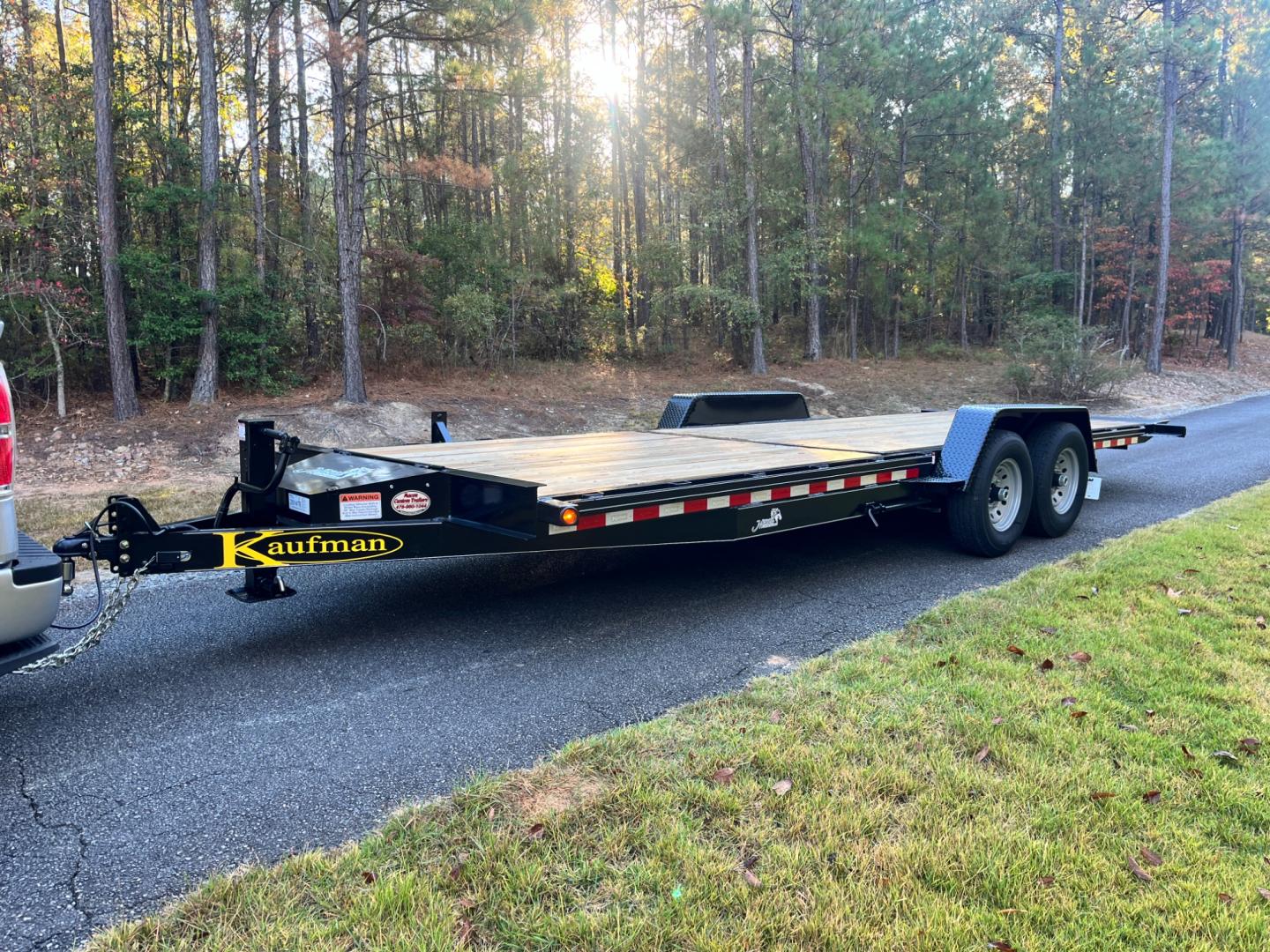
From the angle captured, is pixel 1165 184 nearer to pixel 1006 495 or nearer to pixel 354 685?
pixel 1006 495

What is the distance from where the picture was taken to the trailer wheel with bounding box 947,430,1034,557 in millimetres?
5918

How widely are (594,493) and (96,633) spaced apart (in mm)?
2173

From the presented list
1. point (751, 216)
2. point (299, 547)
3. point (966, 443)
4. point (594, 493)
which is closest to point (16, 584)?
point (299, 547)

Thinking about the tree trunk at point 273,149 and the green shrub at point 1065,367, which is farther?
the green shrub at point 1065,367

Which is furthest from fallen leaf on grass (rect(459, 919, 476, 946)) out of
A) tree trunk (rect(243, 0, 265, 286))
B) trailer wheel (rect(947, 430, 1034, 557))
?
tree trunk (rect(243, 0, 265, 286))

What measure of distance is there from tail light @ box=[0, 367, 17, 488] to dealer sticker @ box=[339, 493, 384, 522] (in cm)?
135

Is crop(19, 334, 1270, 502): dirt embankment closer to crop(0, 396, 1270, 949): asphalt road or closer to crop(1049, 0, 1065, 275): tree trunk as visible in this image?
crop(0, 396, 1270, 949): asphalt road

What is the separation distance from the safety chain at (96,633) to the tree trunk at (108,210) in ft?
37.4

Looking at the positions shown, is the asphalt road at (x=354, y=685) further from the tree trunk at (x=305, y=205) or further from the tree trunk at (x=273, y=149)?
the tree trunk at (x=273, y=149)

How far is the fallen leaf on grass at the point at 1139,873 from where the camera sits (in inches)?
88.6

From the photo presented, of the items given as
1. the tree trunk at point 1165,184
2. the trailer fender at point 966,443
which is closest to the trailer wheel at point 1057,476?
the trailer fender at point 966,443

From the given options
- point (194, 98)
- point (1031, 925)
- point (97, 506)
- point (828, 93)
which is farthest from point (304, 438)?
point (828, 93)

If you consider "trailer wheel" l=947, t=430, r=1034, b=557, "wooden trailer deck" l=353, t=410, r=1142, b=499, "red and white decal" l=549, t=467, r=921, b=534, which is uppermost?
"wooden trailer deck" l=353, t=410, r=1142, b=499

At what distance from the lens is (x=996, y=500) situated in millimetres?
6352
